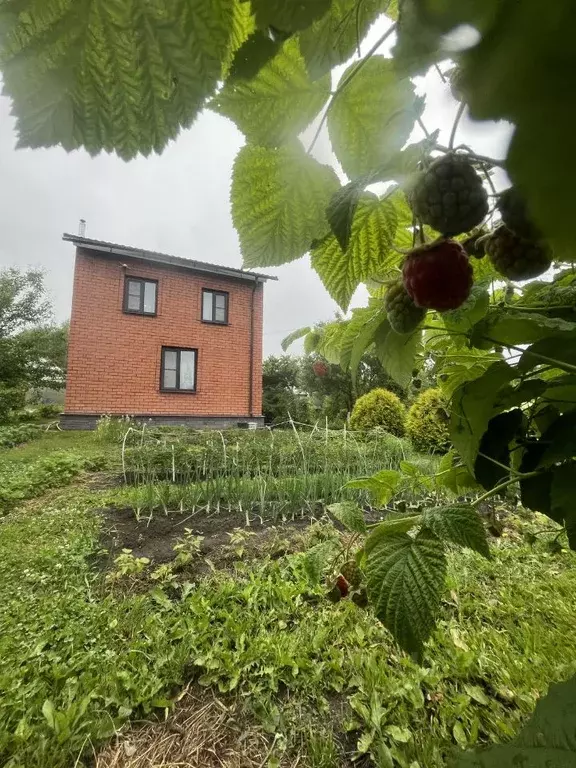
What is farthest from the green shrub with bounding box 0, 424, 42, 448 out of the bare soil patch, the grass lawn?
the grass lawn

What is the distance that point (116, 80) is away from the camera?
26 cm

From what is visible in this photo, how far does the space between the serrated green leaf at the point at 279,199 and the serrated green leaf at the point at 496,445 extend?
0.42 metres

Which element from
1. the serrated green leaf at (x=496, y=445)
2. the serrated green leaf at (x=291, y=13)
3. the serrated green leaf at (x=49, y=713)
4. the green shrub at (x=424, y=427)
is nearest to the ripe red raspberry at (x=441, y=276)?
the serrated green leaf at (x=291, y=13)

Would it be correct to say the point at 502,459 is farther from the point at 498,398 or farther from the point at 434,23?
the point at 434,23

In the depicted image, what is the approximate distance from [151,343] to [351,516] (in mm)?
9329

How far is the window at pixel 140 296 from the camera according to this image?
941 centimetres

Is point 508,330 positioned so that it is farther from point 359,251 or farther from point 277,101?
point 277,101

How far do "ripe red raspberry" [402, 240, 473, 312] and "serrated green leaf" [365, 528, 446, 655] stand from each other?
0.35m

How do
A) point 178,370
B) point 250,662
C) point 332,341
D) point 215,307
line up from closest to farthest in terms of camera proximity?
point 332,341 < point 250,662 < point 178,370 < point 215,307

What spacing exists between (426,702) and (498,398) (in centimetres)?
131

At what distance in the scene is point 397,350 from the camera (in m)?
0.61

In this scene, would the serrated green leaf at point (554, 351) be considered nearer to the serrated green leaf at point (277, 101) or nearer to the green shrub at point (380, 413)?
the serrated green leaf at point (277, 101)

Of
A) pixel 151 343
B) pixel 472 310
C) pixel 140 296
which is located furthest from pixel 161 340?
pixel 472 310

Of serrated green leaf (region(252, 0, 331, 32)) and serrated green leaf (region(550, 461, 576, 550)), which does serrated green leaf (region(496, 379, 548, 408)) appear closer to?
serrated green leaf (region(550, 461, 576, 550))
